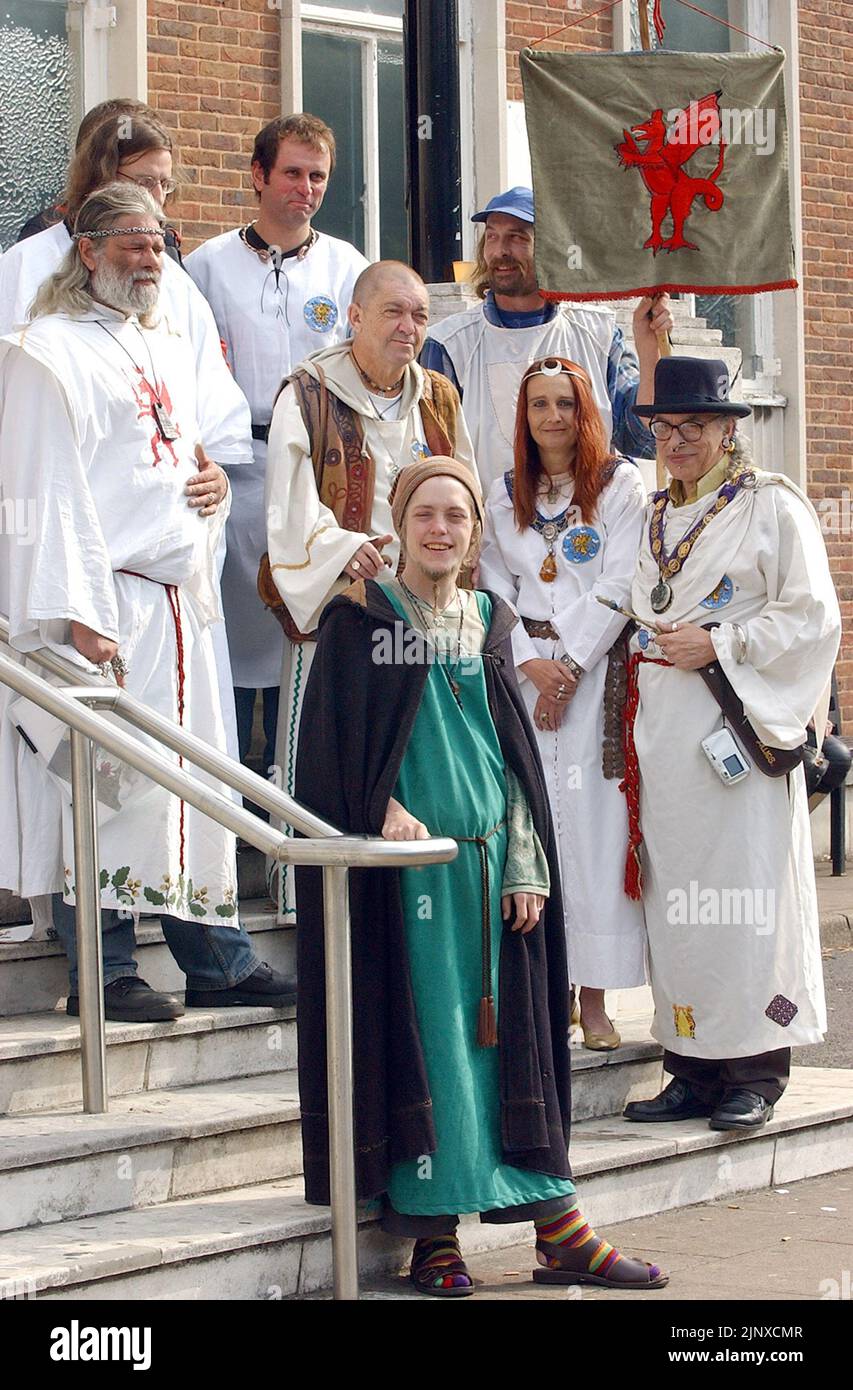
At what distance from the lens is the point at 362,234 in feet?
37.5

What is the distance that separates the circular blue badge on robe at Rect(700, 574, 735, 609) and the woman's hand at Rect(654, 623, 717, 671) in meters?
0.09

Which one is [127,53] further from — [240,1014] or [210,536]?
[240,1014]

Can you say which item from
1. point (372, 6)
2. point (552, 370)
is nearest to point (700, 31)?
point (372, 6)

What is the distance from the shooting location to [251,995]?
19.4ft

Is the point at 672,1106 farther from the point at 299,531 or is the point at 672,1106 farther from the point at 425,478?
the point at 425,478

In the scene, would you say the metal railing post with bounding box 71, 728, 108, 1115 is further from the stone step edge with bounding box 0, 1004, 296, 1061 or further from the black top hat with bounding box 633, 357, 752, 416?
the black top hat with bounding box 633, 357, 752, 416

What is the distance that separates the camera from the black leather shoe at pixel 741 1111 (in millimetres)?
6223

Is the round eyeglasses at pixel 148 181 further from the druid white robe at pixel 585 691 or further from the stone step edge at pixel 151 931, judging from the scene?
the stone step edge at pixel 151 931

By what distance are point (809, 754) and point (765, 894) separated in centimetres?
46

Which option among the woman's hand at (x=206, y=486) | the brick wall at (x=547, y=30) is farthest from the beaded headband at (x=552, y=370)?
the brick wall at (x=547, y=30)

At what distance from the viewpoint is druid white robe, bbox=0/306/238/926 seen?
5625mm

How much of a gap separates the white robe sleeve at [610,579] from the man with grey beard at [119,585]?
1.09 metres

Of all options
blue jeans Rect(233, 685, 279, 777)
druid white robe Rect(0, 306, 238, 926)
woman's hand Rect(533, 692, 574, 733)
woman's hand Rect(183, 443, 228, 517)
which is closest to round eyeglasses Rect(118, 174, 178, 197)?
druid white robe Rect(0, 306, 238, 926)
